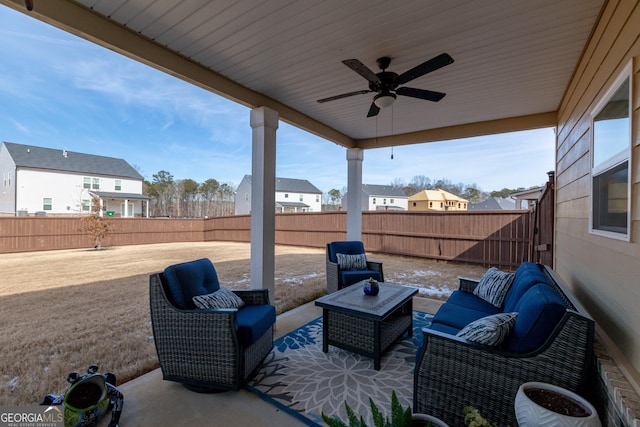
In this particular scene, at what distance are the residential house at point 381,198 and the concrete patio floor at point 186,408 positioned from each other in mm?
23785

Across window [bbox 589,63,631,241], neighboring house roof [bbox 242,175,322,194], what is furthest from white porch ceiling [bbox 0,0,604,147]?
neighboring house roof [bbox 242,175,322,194]

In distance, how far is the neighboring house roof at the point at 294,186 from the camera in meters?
23.7

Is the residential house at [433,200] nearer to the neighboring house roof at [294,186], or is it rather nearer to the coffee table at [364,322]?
the neighboring house roof at [294,186]

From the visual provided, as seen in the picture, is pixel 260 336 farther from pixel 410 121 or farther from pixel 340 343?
pixel 410 121

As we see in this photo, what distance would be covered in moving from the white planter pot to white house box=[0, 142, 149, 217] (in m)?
16.7

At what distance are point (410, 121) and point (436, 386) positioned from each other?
4055 millimetres

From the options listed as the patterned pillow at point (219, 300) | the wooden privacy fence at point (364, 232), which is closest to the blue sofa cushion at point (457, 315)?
the patterned pillow at point (219, 300)

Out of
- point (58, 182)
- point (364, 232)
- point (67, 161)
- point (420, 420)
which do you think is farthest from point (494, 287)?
point (67, 161)

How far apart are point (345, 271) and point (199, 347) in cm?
259

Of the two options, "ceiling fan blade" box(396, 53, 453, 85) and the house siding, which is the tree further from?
the house siding

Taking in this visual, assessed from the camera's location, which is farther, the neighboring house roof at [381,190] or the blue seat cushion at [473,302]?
the neighboring house roof at [381,190]

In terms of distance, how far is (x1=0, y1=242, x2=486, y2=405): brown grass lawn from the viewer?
2414mm

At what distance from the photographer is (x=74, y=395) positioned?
1767 millimetres

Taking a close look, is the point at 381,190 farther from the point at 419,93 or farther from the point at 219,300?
the point at 219,300
